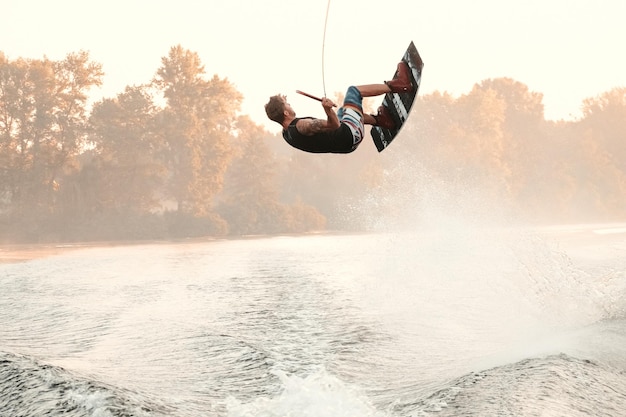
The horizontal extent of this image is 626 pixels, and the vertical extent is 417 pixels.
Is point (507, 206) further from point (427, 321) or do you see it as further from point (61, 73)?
point (427, 321)

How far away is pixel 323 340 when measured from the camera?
37.4ft

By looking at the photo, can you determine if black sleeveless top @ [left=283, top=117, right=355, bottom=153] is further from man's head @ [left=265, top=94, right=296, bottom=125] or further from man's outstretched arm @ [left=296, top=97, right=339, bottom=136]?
man's head @ [left=265, top=94, right=296, bottom=125]

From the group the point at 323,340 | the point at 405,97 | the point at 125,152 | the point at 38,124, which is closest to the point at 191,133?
the point at 125,152

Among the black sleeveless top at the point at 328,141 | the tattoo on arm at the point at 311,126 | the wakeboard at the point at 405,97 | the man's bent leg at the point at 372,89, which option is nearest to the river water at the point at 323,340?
the black sleeveless top at the point at 328,141

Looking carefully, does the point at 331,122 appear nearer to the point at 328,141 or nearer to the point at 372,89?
the point at 328,141

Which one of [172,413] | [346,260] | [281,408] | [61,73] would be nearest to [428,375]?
[281,408]

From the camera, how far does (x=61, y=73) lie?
50.2 meters

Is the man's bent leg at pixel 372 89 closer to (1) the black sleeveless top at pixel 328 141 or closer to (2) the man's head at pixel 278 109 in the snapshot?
(1) the black sleeveless top at pixel 328 141

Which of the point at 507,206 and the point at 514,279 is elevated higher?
the point at 507,206

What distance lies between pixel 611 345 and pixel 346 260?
19.0 m

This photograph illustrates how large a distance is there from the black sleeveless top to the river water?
2690mm

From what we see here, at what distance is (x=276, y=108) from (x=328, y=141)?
2.68 ft

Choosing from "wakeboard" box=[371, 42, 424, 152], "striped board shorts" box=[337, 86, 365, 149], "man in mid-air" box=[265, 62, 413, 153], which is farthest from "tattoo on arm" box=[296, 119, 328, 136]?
"wakeboard" box=[371, 42, 424, 152]

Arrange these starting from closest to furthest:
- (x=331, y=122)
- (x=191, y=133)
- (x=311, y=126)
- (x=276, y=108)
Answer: (x=331, y=122), (x=311, y=126), (x=276, y=108), (x=191, y=133)
